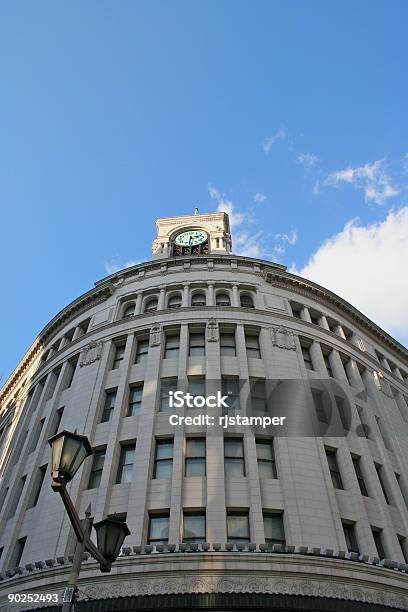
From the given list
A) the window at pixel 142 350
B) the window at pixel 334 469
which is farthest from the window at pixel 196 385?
the window at pixel 334 469

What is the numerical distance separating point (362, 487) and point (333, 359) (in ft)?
27.3

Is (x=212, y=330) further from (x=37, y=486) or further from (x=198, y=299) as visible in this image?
(x=37, y=486)

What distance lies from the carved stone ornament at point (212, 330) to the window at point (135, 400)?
445cm

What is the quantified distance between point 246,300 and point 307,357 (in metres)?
5.32

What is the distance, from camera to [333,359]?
29.0m

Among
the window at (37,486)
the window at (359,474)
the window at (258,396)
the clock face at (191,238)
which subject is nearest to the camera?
the window at (359,474)

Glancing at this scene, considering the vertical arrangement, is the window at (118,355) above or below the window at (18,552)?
above

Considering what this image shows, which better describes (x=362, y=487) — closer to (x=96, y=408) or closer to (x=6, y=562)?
(x=96, y=408)

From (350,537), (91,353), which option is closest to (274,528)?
(350,537)

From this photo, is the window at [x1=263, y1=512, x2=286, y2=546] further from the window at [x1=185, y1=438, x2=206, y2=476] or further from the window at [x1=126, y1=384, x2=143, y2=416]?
the window at [x1=126, y1=384, x2=143, y2=416]

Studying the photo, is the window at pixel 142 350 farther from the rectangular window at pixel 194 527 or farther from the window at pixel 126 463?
the rectangular window at pixel 194 527

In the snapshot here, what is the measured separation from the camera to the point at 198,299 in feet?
101

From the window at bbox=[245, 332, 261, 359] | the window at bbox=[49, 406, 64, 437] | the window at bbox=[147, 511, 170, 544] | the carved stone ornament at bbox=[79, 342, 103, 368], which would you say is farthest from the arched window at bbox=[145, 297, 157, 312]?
the window at bbox=[147, 511, 170, 544]

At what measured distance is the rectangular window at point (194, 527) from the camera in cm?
1843
